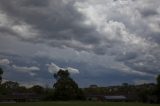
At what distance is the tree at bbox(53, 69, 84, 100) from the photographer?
387ft

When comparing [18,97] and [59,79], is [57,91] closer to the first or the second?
[59,79]

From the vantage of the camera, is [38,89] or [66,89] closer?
[66,89]

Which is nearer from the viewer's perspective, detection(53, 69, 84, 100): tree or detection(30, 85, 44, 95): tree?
detection(53, 69, 84, 100): tree

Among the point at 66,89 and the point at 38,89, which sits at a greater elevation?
the point at 38,89

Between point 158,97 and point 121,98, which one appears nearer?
point 158,97

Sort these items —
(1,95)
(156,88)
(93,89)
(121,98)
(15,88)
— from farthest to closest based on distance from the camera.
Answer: (93,89)
(15,88)
(121,98)
(1,95)
(156,88)

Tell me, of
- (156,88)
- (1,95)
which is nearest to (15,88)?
(1,95)

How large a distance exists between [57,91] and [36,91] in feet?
137

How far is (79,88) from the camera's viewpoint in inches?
4820

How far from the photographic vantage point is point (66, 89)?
386ft

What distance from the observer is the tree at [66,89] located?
117819 millimetres

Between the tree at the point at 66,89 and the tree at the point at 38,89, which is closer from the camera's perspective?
the tree at the point at 66,89

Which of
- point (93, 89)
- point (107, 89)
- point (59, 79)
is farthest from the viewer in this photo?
point (107, 89)

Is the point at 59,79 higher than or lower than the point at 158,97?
higher
